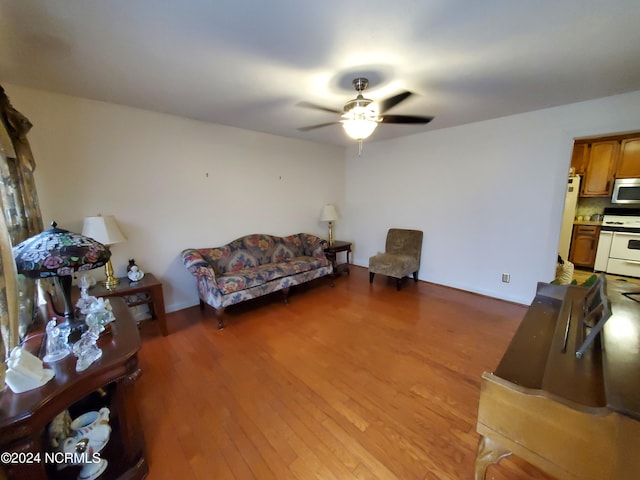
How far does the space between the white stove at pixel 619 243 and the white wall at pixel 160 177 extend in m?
5.39

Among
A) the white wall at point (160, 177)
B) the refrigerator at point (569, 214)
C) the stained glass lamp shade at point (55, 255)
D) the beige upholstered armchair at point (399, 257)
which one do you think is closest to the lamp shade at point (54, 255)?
the stained glass lamp shade at point (55, 255)

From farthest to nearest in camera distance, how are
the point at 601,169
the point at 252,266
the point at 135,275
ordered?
the point at 601,169
the point at 252,266
the point at 135,275

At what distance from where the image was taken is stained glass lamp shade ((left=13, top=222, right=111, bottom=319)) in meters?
1.07

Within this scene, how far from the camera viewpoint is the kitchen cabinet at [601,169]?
4.27 m

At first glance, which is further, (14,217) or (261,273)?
(261,273)

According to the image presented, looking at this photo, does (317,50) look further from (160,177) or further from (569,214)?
(569,214)

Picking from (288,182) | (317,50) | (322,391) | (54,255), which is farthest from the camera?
(288,182)

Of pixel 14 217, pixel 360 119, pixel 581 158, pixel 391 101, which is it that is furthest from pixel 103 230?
pixel 581 158

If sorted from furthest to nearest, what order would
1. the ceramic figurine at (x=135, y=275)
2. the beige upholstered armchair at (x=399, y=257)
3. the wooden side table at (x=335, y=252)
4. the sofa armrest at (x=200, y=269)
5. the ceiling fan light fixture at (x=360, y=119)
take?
the wooden side table at (x=335, y=252), the beige upholstered armchair at (x=399, y=257), the sofa armrest at (x=200, y=269), the ceramic figurine at (x=135, y=275), the ceiling fan light fixture at (x=360, y=119)

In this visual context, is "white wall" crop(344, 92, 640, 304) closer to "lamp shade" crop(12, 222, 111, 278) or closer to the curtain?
"lamp shade" crop(12, 222, 111, 278)

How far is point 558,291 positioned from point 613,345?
0.93m

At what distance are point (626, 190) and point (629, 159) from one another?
0.50 metres

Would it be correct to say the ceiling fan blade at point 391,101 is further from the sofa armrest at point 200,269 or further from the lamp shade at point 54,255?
the sofa armrest at point 200,269

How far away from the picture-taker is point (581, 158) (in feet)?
15.1
